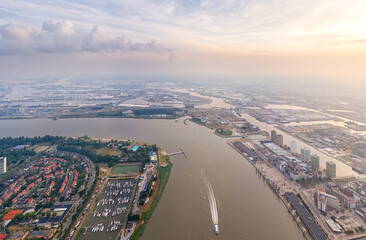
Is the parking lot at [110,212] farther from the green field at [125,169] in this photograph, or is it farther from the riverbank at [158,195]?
the green field at [125,169]

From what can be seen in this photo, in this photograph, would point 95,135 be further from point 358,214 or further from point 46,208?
point 358,214

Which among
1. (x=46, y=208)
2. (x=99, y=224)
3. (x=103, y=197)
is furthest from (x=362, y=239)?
(x=46, y=208)

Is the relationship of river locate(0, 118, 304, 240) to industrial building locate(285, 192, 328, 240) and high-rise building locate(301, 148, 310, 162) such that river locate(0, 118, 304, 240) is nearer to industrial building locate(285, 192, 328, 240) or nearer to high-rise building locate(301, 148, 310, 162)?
industrial building locate(285, 192, 328, 240)

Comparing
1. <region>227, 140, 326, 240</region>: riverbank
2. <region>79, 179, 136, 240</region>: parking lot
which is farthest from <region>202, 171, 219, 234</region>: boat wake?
<region>79, 179, 136, 240</region>: parking lot

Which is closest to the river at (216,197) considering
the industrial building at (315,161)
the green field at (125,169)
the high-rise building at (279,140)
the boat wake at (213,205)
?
the boat wake at (213,205)

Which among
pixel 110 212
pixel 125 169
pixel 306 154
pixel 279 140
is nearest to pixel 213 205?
pixel 110 212
